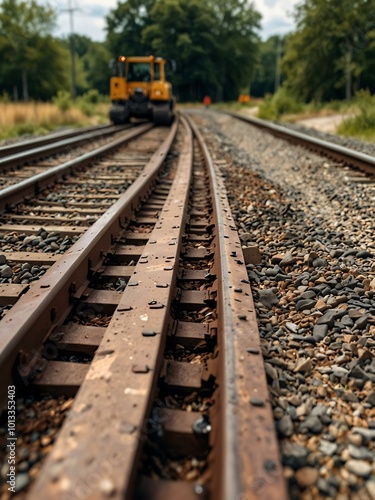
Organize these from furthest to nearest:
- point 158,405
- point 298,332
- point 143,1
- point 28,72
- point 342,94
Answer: point 143,1
point 28,72
point 342,94
point 298,332
point 158,405

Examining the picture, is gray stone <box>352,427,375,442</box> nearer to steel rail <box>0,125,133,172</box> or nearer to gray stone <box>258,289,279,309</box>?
gray stone <box>258,289,279,309</box>

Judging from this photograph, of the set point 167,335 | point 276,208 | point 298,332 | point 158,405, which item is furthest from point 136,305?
point 276,208

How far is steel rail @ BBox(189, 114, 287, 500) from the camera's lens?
3.80ft

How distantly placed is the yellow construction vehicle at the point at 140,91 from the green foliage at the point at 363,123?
683 centimetres

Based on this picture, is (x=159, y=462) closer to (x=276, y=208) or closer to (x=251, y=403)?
(x=251, y=403)

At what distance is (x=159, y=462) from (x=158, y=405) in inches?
10.6

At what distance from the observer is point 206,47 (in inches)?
2771

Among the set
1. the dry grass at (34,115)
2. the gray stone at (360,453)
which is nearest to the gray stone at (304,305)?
the gray stone at (360,453)

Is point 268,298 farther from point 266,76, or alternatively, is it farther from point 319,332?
point 266,76

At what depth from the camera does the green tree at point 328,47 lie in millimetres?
31016

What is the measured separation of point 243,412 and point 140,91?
17549 mm

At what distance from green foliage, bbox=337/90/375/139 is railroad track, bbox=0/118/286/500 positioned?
10669mm

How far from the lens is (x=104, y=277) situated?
2828 millimetres

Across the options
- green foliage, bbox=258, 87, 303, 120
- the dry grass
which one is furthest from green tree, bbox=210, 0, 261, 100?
the dry grass
